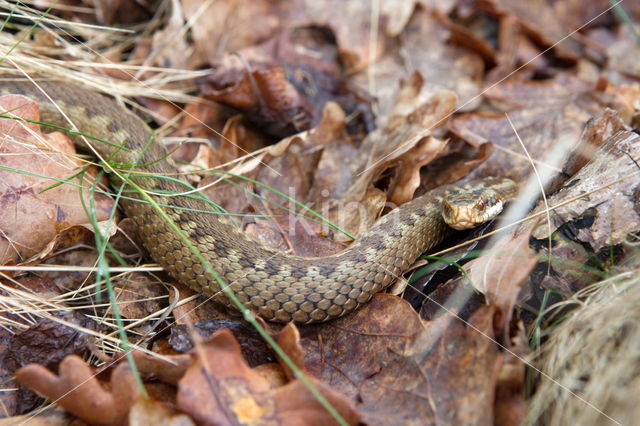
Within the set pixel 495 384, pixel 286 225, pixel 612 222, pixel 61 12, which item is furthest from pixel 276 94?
pixel 495 384

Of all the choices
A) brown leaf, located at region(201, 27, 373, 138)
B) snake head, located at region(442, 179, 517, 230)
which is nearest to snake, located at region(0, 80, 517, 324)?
snake head, located at region(442, 179, 517, 230)

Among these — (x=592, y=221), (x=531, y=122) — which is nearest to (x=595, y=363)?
(x=592, y=221)

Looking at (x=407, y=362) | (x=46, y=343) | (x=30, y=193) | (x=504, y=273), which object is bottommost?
(x=407, y=362)

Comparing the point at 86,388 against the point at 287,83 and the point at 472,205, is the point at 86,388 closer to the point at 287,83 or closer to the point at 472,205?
the point at 472,205

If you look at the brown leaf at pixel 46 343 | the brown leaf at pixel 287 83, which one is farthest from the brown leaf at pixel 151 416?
the brown leaf at pixel 287 83

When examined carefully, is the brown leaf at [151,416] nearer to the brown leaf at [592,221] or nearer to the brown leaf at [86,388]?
the brown leaf at [86,388]

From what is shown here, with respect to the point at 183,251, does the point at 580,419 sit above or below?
below

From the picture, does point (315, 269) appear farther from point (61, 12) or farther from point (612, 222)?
point (61, 12)
